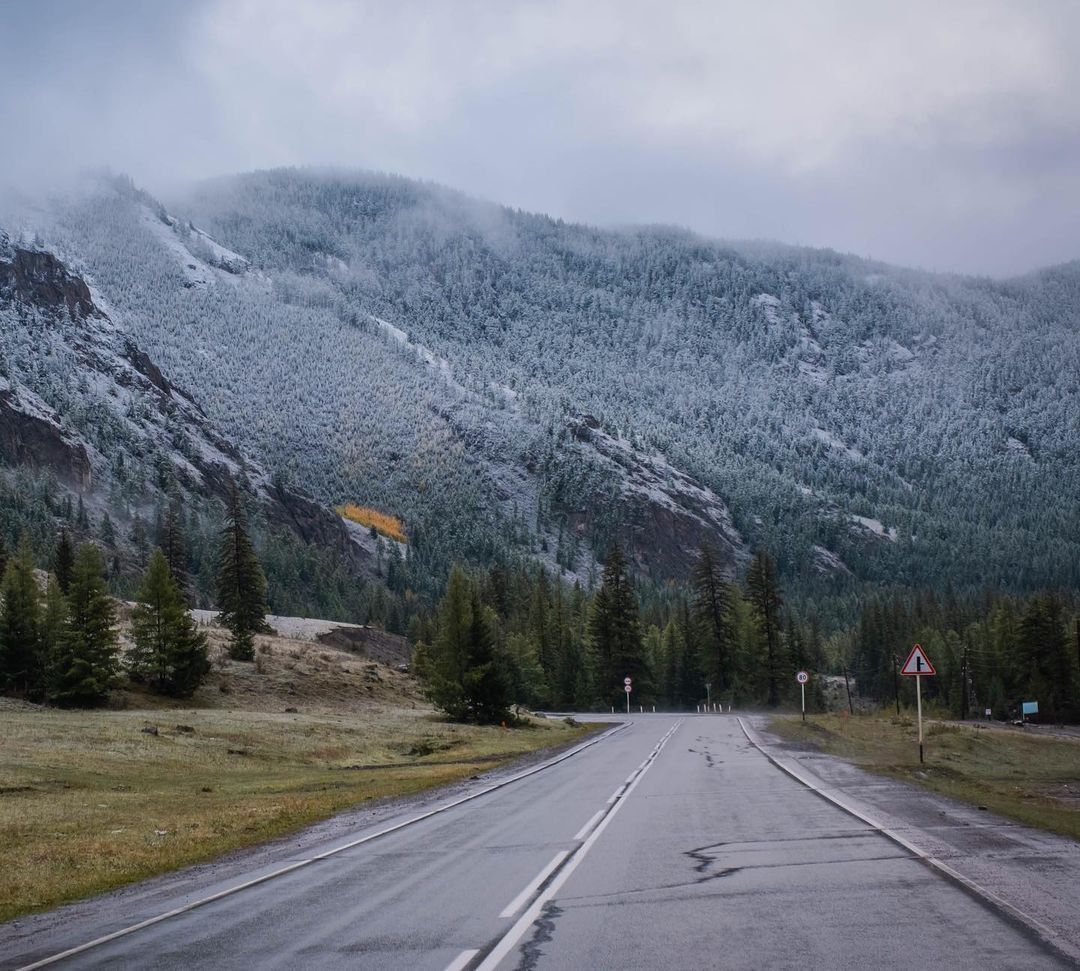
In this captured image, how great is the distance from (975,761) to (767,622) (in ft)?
168

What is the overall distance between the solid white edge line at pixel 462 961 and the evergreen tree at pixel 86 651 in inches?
2080


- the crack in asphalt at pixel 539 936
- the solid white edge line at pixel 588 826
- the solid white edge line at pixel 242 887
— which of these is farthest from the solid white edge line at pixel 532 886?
the solid white edge line at pixel 242 887

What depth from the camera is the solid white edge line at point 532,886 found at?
10.3m

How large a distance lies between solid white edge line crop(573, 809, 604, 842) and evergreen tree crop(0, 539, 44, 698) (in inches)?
1951

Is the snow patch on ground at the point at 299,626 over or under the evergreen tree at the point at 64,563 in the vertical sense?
under

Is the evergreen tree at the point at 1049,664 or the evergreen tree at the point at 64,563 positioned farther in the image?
the evergreen tree at the point at 1049,664

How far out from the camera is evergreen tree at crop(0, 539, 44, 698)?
58.4 m

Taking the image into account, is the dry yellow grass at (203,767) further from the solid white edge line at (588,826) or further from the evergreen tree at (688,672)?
the evergreen tree at (688,672)

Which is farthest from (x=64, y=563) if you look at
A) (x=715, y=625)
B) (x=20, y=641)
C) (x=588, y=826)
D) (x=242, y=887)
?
(x=242, y=887)

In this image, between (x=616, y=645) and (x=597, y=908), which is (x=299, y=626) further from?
(x=597, y=908)

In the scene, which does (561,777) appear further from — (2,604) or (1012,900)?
(2,604)

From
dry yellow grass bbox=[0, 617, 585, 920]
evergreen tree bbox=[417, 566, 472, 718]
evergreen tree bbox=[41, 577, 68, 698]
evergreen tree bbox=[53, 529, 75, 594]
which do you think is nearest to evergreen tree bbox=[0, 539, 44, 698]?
evergreen tree bbox=[41, 577, 68, 698]

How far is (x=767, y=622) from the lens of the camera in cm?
9069

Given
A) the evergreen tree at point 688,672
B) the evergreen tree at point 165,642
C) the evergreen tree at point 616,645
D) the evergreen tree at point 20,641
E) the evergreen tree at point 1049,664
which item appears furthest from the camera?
the evergreen tree at point 688,672
